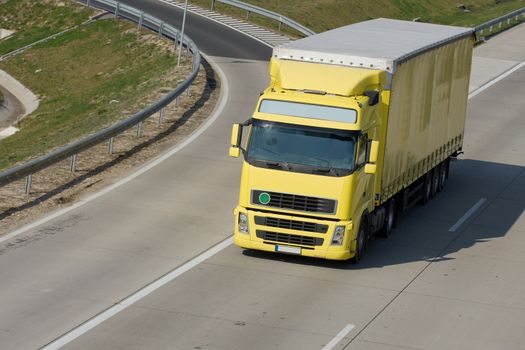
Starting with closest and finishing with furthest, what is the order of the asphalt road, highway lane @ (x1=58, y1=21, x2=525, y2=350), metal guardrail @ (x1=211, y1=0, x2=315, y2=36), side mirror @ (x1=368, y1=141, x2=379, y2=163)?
highway lane @ (x1=58, y1=21, x2=525, y2=350) → the asphalt road → side mirror @ (x1=368, y1=141, x2=379, y2=163) → metal guardrail @ (x1=211, y1=0, x2=315, y2=36)

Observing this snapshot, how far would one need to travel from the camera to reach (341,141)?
19.6 meters

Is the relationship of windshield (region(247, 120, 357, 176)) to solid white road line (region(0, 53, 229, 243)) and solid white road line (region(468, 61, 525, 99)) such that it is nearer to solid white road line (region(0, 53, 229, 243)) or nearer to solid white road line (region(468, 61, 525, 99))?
solid white road line (region(0, 53, 229, 243))

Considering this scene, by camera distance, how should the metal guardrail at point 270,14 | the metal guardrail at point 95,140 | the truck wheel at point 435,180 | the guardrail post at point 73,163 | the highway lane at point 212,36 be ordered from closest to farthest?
1. the metal guardrail at point 95,140
2. the truck wheel at point 435,180
3. the guardrail post at point 73,163
4. the highway lane at point 212,36
5. the metal guardrail at point 270,14

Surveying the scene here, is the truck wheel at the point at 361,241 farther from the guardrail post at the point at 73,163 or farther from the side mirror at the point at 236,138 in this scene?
the guardrail post at the point at 73,163

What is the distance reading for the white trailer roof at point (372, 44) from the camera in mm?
20267

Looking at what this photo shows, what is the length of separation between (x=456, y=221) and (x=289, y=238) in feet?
18.4

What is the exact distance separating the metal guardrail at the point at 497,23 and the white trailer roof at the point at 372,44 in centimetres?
2872

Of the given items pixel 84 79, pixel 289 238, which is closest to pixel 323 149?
pixel 289 238

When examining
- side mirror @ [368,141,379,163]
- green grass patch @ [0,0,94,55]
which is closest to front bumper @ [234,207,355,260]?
side mirror @ [368,141,379,163]

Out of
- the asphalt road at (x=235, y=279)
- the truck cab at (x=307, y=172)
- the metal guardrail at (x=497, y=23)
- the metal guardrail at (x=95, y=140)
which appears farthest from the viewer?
the metal guardrail at (x=497, y=23)

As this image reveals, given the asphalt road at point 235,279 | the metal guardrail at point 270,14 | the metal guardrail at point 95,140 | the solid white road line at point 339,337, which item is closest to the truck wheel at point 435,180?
the asphalt road at point 235,279

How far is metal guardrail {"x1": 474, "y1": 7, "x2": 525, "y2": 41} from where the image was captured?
5584cm

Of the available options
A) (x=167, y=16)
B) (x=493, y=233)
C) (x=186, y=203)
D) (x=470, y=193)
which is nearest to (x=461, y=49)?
(x=470, y=193)

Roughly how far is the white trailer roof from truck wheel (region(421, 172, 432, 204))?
115 inches
